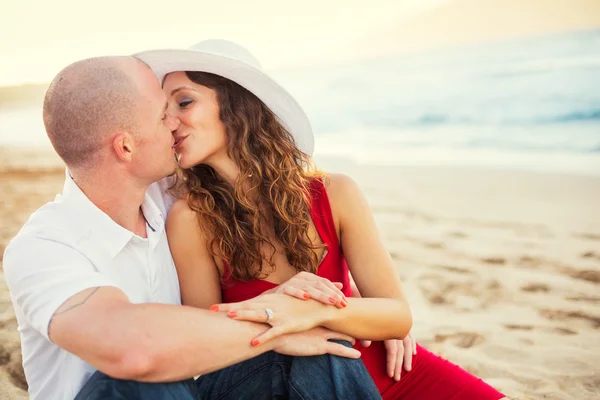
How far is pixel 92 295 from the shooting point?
78.9 inches

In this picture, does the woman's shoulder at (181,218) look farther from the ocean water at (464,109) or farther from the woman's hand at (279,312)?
the ocean water at (464,109)

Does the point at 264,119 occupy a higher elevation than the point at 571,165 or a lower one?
higher

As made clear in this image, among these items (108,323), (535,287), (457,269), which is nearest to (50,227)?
(108,323)

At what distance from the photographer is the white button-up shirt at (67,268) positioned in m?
2.04

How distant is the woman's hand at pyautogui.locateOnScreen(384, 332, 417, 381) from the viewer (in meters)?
2.77

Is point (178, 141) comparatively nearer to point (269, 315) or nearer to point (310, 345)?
point (269, 315)

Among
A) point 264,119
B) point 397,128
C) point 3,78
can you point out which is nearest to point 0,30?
point 3,78

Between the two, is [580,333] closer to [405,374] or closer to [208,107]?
[405,374]

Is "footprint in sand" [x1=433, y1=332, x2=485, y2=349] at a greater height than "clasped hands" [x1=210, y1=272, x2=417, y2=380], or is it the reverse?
"clasped hands" [x1=210, y1=272, x2=417, y2=380]

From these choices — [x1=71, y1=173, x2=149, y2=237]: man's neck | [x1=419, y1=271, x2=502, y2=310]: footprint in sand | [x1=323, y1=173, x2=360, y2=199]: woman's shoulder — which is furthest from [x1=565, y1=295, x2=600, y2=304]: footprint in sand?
[x1=71, y1=173, x2=149, y2=237]: man's neck

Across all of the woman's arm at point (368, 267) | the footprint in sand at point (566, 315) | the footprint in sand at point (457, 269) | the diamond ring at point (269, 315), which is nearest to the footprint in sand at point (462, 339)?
the footprint in sand at point (566, 315)

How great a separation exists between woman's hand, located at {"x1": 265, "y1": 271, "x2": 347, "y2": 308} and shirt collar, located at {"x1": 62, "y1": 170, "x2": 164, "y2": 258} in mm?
635

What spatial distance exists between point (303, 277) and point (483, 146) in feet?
37.0

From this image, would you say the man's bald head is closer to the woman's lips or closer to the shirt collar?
the shirt collar
